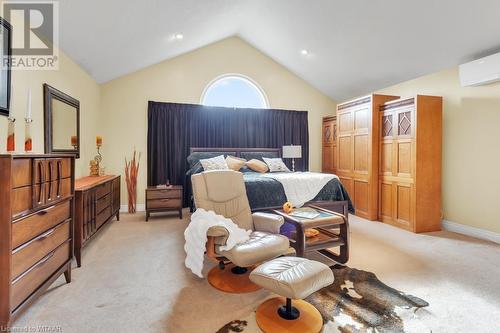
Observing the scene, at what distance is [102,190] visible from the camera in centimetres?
361

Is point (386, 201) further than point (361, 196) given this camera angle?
No

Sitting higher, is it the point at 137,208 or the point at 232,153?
the point at 232,153

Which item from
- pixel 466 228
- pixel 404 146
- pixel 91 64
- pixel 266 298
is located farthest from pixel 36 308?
pixel 466 228

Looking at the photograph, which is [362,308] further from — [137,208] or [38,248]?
[137,208]

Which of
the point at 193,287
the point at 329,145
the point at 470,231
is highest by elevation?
the point at 329,145

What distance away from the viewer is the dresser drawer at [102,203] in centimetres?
338

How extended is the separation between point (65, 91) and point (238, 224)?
2.89 meters

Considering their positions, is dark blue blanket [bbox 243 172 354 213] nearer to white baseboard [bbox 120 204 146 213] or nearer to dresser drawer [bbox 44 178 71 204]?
A: dresser drawer [bbox 44 178 71 204]

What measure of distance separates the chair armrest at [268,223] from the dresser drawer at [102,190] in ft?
6.64

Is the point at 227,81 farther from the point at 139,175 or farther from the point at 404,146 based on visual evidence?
the point at 404,146

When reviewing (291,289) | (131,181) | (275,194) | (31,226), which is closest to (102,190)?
(131,181)

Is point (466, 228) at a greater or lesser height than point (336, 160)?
lesser

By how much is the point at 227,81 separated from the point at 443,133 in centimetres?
416

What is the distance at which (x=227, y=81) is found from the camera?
6.01 meters
